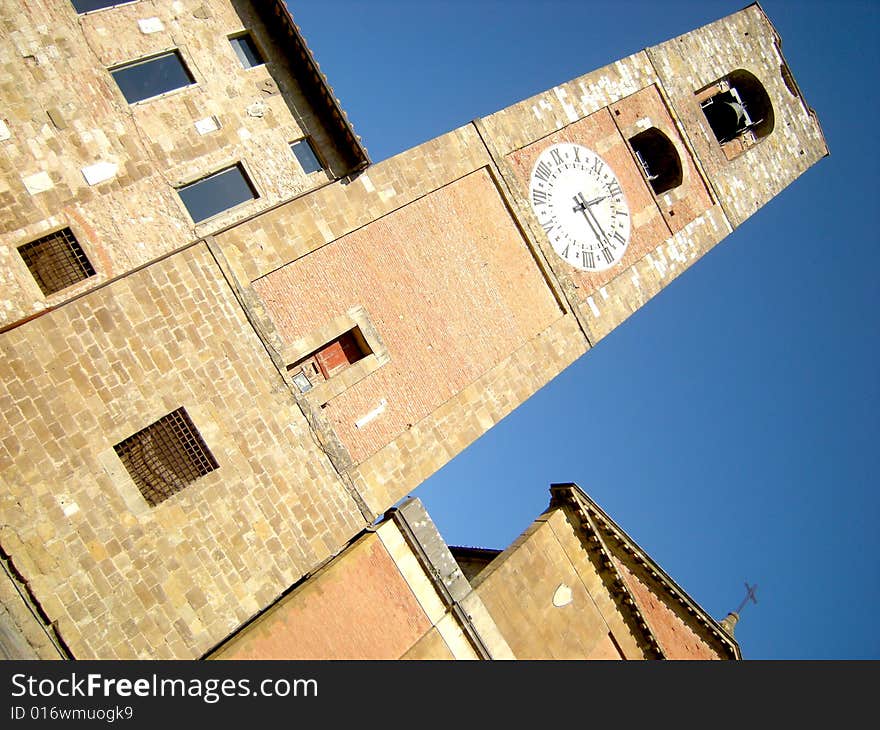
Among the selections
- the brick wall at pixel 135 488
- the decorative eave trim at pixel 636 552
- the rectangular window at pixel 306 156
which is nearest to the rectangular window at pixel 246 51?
the rectangular window at pixel 306 156

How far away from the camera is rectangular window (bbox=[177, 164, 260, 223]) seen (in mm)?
13453

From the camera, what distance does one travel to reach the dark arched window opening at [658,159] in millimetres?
19797

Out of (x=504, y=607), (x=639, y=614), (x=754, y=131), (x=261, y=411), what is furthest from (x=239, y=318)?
(x=754, y=131)

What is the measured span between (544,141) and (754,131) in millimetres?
8735

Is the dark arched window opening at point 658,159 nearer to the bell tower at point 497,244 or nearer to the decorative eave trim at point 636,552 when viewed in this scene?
the bell tower at point 497,244

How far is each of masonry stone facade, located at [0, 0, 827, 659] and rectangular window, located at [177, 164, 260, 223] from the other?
106 mm

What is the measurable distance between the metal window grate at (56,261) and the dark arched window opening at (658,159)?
42.6 ft

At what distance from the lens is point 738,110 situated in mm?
21359

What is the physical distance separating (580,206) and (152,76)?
9173mm

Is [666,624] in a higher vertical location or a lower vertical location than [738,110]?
lower

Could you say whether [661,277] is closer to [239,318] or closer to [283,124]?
[283,124]

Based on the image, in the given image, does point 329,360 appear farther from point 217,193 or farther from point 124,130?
point 124,130

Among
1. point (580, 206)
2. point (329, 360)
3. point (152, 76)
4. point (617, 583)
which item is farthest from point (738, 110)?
point (152, 76)

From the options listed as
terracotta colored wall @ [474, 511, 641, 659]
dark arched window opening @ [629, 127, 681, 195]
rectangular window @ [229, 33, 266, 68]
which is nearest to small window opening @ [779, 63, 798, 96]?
dark arched window opening @ [629, 127, 681, 195]
